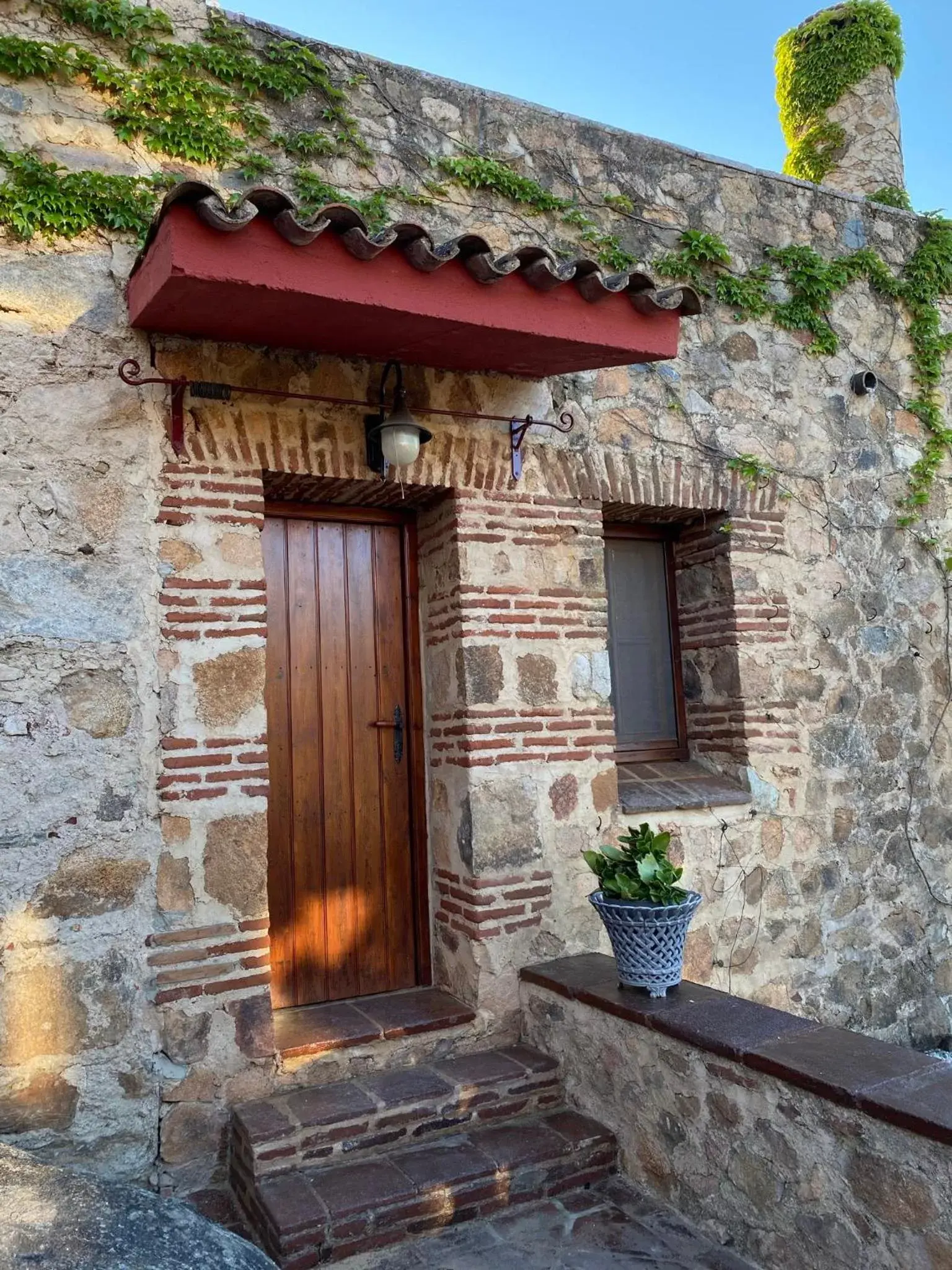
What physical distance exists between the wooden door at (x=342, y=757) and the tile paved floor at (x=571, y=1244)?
1.16 meters

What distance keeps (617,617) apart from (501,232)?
1949mm

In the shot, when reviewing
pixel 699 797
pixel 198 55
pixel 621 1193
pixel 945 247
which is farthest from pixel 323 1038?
pixel 945 247

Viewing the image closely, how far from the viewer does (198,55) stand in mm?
3697

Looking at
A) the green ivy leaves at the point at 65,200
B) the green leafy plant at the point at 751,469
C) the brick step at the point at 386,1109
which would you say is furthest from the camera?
the green leafy plant at the point at 751,469

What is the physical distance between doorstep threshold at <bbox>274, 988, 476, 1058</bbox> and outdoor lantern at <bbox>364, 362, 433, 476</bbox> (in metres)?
2.18

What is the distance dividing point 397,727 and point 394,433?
1.32m

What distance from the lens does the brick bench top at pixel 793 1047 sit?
244 cm

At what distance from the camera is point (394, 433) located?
12.0 ft

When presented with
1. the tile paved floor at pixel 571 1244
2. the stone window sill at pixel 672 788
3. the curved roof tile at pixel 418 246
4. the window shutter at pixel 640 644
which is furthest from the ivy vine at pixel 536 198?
the tile paved floor at pixel 571 1244

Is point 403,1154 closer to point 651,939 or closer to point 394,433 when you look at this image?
point 651,939

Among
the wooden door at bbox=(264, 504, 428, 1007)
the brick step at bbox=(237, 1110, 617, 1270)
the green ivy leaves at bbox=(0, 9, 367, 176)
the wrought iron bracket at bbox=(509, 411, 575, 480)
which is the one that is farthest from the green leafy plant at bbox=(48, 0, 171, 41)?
the brick step at bbox=(237, 1110, 617, 1270)

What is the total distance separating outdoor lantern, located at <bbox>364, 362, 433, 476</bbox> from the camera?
3648mm

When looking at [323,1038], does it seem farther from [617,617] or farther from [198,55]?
[198,55]

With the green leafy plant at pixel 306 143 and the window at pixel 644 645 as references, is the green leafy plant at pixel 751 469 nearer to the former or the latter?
the window at pixel 644 645
